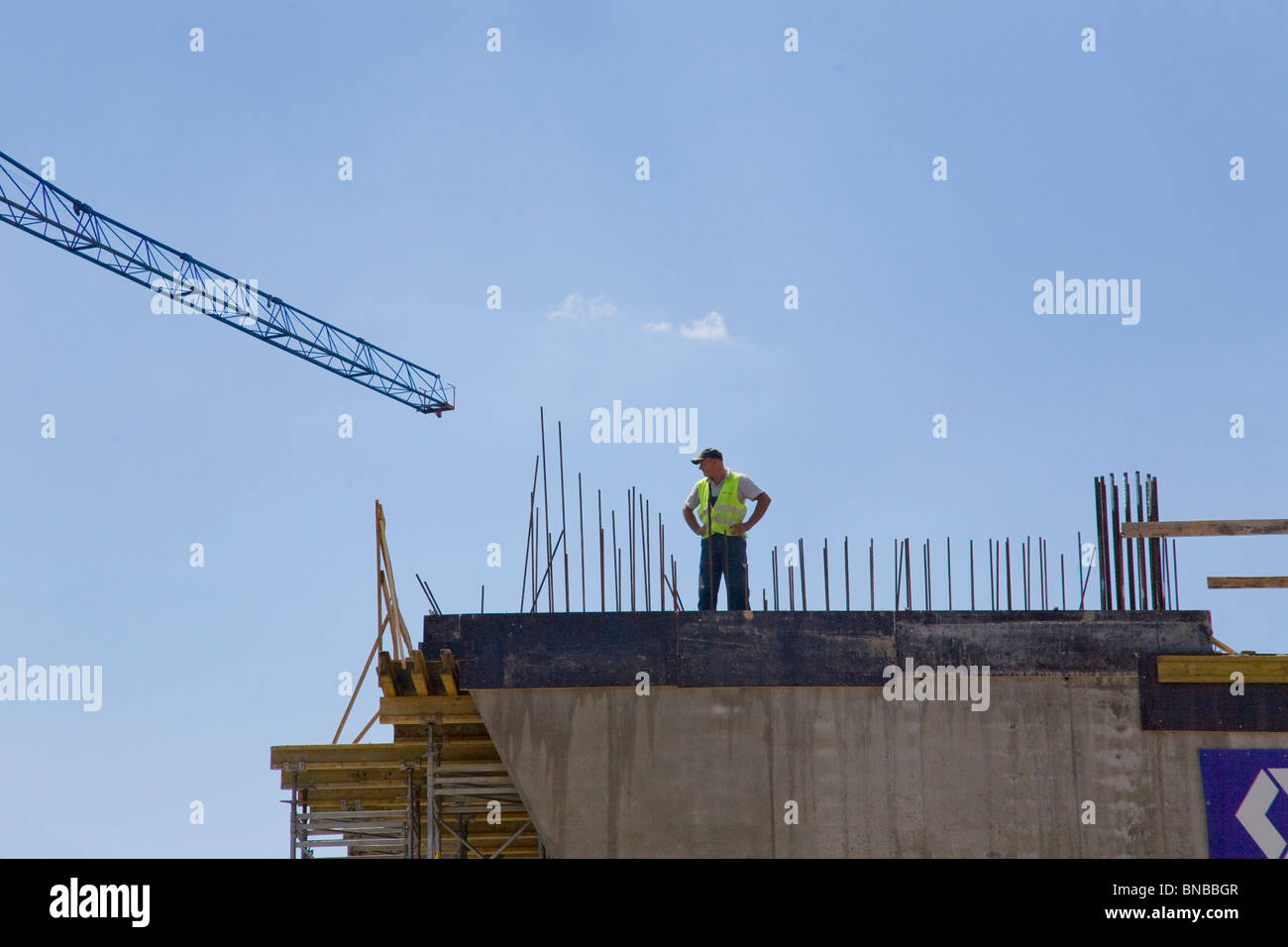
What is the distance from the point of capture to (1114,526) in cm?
1791

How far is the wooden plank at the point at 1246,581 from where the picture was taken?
1741cm

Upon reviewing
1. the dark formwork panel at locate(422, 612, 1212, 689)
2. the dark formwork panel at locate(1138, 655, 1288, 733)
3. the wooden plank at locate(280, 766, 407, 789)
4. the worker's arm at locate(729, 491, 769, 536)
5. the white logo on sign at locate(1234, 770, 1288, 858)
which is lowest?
the white logo on sign at locate(1234, 770, 1288, 858)

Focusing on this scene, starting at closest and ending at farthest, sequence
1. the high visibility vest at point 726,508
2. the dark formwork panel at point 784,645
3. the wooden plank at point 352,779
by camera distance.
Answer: the dark formwork panel at point 784,645 < the high visibility vest at point 726,508 < the wooden plank at point 352,779

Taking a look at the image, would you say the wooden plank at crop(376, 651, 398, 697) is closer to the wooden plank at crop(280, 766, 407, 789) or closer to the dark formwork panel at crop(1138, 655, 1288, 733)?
the wooden plank at crop(280, 766, 407, 789)

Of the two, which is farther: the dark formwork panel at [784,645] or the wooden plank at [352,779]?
the wooden plank at [352,779]

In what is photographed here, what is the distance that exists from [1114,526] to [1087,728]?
240 cm

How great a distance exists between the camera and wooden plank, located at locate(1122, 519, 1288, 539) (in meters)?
17.6

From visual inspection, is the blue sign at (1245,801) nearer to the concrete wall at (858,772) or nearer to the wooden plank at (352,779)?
the concrete wall at (858,772)

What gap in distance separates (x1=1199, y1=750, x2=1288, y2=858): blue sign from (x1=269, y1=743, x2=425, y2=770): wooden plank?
8.39 metres

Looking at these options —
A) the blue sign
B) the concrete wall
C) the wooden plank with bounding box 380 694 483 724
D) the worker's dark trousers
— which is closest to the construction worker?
the worker's dark trousers

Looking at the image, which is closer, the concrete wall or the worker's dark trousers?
the concrete wall

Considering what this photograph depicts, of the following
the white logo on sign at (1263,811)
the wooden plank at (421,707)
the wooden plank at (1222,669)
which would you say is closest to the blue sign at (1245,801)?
the white logo on sign at (1263,811)
